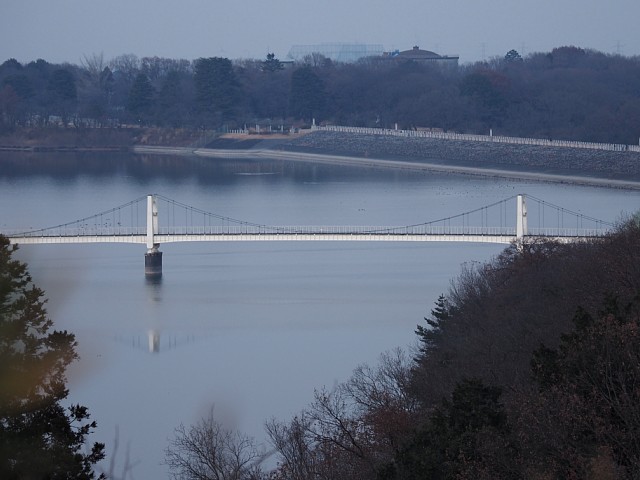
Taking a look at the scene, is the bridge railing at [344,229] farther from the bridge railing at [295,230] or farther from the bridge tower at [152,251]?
the bridge tower at [152,251]

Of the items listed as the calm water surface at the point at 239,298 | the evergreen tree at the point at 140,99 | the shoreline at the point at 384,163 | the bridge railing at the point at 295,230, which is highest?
the evergreen tree at the point at 140,99

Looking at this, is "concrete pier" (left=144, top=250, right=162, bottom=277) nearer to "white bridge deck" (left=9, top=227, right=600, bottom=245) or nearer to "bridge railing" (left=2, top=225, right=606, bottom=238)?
"white bridge deck" (left=9, top=227, right=600, bottom=245)

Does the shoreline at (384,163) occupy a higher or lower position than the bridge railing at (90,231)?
higher

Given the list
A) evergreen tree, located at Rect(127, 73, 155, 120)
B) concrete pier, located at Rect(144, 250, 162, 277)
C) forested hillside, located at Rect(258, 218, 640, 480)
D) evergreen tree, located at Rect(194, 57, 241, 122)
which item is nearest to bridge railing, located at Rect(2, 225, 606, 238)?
concrete pier, located at Rect(144, 250, 162, 277)

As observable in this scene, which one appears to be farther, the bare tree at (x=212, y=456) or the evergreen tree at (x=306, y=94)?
the evergreen tree at (x=306, y=94)

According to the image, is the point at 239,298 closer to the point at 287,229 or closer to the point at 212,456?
the point at 287,229

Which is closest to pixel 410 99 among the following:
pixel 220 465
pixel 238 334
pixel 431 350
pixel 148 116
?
pixel 148 116

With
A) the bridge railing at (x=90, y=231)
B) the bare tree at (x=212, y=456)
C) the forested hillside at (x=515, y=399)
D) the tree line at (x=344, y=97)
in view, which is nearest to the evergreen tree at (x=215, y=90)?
the tree line at (x=344, y=97)
